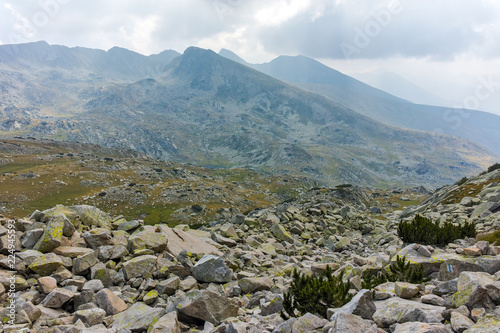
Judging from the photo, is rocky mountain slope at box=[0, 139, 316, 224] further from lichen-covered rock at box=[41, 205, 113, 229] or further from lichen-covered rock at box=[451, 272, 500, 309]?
lichen-covered rock at box=[451, 272, 500, 309]

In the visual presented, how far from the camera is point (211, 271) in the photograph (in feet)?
50.2

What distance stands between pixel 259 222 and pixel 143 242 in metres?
19.0

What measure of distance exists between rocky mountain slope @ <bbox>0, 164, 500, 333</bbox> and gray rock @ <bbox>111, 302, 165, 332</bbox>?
0.05m

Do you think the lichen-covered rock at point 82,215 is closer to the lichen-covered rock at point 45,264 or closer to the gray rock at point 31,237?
the gray rock at point 31,237

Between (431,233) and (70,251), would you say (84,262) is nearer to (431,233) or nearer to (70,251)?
(70,251)

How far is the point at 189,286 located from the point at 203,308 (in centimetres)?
363

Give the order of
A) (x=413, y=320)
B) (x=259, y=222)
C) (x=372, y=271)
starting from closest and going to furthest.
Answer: (x=413, y=320) < (x=372, y=271) < (x=259, y=222)

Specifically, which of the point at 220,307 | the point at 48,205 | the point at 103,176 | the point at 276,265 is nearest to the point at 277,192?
the point at 103,176

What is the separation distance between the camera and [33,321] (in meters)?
10.2

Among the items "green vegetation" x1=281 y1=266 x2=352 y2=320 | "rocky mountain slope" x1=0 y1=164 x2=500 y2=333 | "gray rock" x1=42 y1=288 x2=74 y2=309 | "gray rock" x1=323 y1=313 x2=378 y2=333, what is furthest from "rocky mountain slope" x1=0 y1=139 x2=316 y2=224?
"gray rock" x1=323 y1=313 x2=378 y2=333

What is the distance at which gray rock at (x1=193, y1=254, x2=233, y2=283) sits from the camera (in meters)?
15.2

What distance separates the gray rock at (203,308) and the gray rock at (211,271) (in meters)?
3.99

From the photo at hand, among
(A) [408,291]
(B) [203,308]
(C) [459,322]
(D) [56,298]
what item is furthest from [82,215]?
(C) [459,322]

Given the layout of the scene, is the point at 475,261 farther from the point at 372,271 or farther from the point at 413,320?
the point at 413,320
